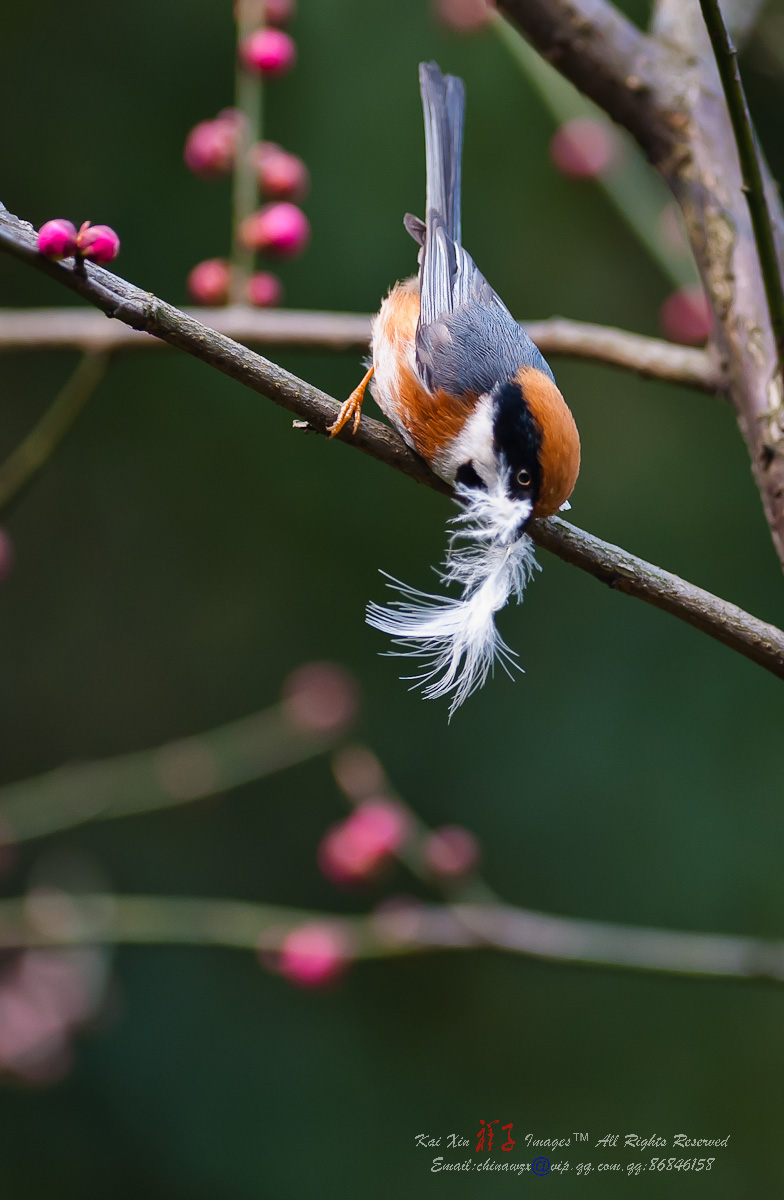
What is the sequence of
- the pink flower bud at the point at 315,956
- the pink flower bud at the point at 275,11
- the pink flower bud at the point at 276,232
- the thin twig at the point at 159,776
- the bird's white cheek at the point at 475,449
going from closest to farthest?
the bird's white cheek at the point at 475,449 → the pink flower bud at the point at 276,232 → the pink flower bud at the point at 275,11 → the pink flower bud at the point at 315,956 → the thin twig at the point at 159,776

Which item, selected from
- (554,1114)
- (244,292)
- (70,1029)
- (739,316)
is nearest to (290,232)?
(244,292)

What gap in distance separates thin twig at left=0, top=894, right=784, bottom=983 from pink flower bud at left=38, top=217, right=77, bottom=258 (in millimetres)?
837

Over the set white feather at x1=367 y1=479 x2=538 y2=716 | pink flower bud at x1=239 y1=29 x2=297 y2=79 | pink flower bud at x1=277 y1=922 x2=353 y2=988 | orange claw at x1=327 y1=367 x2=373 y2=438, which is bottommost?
pink flower bud at x1=277 y1=922 x2=353 y2=988

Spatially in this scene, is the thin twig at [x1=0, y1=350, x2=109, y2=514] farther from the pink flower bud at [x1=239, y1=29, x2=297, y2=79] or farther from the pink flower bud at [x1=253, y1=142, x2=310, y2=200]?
the pink flower bud at [x1=239, y1=29, x2=297, y2=79]

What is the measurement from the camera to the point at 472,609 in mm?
745

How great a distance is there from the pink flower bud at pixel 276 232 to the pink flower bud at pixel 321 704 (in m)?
0.82

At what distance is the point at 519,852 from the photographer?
2119mm

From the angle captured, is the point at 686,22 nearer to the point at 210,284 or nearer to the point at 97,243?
the point at 210,284

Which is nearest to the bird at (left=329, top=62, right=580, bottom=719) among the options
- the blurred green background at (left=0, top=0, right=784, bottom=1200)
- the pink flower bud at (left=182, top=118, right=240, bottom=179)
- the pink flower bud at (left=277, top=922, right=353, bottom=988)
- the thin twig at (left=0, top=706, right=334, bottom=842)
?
the pink flower bud at (left=182, top=118, right=240, bottom=179)

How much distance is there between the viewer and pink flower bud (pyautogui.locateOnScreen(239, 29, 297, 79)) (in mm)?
1120

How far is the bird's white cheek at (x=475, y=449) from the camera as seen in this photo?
2.57ft

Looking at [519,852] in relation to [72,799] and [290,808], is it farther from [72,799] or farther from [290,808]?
[72,799]

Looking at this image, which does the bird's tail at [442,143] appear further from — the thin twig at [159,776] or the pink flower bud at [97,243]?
the thin twig at [159,776]

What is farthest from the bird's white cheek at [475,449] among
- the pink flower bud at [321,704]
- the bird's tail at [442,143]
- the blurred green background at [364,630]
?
the blurred green background at [364,630]
